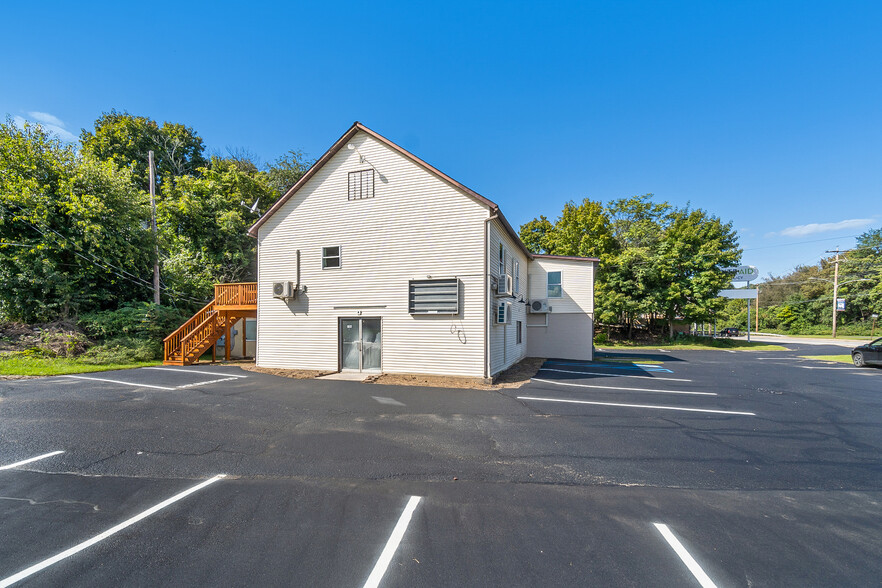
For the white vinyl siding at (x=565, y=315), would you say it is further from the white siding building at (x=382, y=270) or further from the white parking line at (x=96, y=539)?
the white parking line at (x=96, y=539)

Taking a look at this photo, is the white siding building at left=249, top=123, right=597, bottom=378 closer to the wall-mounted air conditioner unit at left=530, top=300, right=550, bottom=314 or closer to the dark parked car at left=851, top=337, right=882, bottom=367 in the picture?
the wall-mounted air conditioner unit at left=530, top=300, right=550, bottom=314

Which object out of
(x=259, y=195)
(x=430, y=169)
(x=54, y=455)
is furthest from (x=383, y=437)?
(x=259, y=195)

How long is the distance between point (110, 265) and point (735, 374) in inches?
1072

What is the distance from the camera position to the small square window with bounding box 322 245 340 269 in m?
12.5

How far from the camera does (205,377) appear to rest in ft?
37.6

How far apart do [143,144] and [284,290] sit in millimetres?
28476

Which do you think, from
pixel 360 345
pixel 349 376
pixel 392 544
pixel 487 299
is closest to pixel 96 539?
pixel 392 544

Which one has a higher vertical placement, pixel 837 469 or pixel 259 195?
pixel 259 195

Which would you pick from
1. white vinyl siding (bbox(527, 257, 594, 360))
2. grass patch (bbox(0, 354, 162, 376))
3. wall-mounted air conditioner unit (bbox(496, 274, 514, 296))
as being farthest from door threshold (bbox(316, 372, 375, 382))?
white vinyl siding (bbox(527, 257, 594, 360))

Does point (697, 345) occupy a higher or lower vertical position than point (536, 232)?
lower

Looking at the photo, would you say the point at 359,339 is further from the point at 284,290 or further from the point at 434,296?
the point at 284,290

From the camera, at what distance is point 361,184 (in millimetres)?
12312

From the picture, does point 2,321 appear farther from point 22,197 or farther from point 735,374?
point 735,374

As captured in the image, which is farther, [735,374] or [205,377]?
[735,374]
